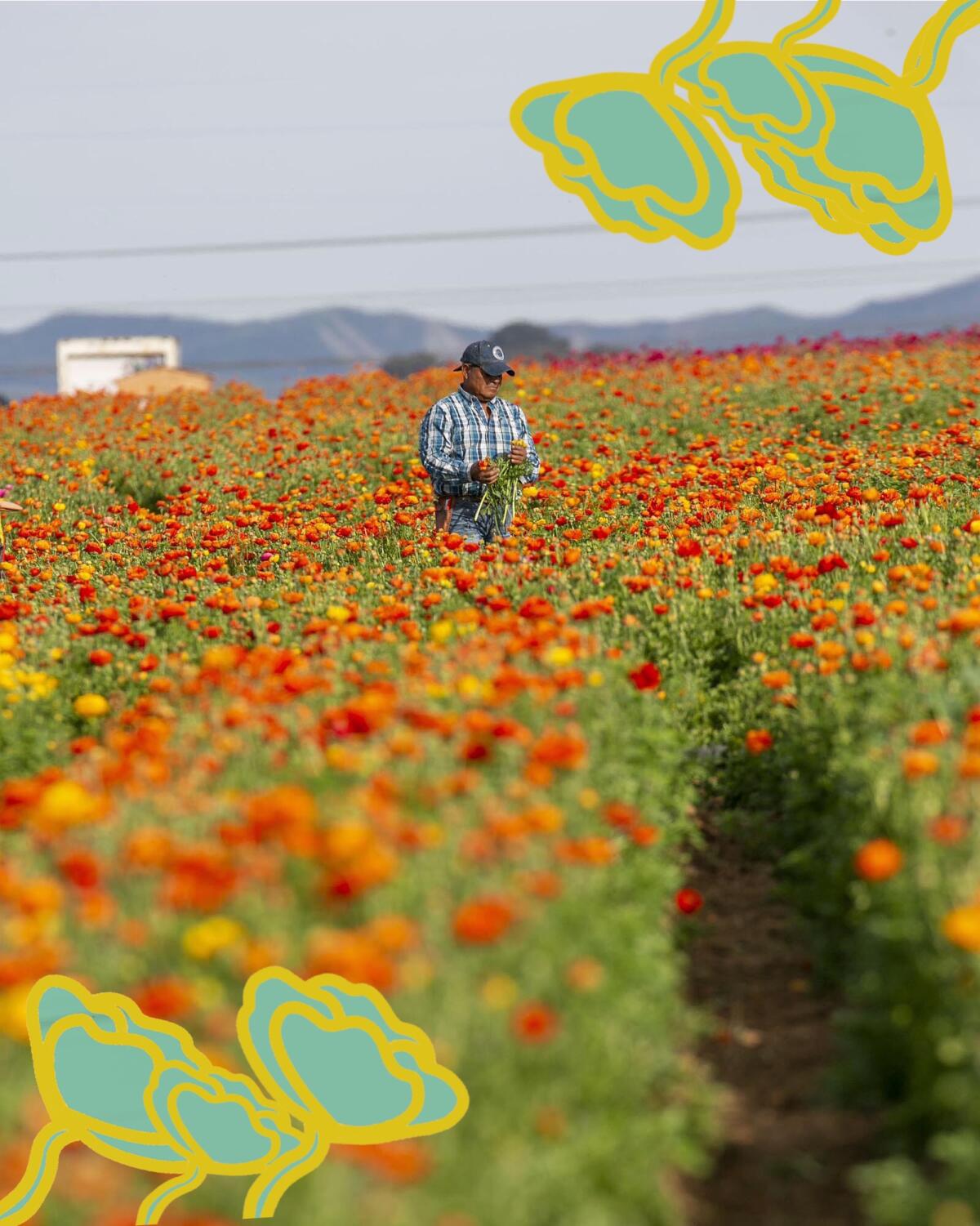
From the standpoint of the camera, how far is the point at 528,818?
12.5 ft

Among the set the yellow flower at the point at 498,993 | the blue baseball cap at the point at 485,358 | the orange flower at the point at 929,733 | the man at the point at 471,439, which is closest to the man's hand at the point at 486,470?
the man at the point at 471,439

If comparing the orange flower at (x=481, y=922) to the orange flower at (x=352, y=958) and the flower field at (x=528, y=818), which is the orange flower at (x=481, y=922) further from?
the orange flower at (x=352, y=958)

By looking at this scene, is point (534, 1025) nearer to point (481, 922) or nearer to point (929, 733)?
point (481, 922)

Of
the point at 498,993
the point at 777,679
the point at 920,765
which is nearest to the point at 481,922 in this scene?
the point at 498,993

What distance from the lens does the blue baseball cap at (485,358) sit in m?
9.34

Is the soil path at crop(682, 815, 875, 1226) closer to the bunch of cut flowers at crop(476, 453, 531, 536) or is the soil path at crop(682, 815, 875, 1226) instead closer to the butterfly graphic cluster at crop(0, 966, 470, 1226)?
the butterfly graphic cluster at crop(0, 966, 470, 1226)

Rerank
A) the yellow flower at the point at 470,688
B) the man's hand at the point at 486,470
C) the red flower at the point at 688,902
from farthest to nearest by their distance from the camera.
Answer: the man's hand at the point at 486,470, the red flower at the point at 688,902, the yellow flower at the point at 470,688

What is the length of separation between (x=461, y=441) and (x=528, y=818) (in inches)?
238

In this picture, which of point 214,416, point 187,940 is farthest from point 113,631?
point 214,416

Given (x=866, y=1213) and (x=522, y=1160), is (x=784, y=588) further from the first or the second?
(x=522, y=1160)

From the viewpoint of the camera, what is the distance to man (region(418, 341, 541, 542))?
9469 mm

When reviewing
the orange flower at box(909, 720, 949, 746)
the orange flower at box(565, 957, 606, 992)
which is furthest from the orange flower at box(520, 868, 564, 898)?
the orange flower at box(909, 720, 949, 746)

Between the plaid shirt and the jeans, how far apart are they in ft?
0.28

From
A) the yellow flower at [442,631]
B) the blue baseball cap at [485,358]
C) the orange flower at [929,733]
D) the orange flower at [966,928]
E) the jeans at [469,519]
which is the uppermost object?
the blue baseball cap at [485,358]
